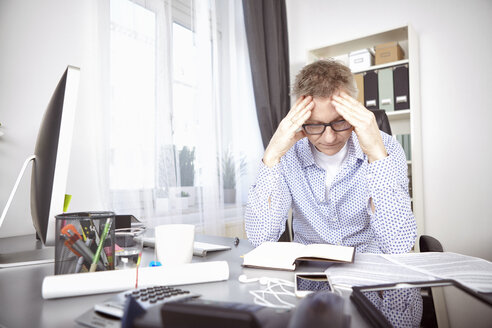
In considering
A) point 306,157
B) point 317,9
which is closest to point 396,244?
point 306,157

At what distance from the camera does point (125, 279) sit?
1.79ft

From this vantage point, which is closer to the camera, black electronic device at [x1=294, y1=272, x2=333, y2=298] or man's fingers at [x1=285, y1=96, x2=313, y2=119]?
black electronic device at [x1=294, y1=272, x2=333, y2=298]

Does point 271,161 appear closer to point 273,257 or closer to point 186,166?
point 273,257

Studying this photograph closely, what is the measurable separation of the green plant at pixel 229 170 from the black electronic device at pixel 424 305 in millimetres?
1716

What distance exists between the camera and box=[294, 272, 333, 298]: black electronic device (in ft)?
1.74

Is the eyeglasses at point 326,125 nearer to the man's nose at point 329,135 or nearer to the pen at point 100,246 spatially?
the man's nose at point 329,135

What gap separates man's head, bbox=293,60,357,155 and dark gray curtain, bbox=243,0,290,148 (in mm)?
1279

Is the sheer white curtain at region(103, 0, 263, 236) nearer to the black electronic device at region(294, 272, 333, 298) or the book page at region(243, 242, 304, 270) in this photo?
the book page at region(243, 242, 304, 270)

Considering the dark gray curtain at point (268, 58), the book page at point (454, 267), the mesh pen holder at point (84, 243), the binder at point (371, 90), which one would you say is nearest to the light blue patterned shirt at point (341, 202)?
the book page at point (454, 267)

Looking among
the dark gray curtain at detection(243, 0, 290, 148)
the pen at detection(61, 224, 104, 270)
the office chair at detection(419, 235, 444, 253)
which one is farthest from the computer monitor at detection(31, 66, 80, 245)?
the dark gray curtain at detection(243, 0, 290, 148)

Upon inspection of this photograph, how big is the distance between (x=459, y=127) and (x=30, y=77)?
279 cm

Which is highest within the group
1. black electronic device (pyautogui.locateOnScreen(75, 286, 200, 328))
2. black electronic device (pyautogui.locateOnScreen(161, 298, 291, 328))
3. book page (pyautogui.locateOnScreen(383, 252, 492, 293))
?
black electronic device (pyautogui.locateOnScreen(161, 298, 291, 328))

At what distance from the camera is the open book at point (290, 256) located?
69 centimetres

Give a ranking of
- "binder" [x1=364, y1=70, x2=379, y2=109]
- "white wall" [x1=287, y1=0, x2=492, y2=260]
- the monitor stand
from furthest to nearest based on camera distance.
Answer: "binder" [x1=364, y1=70, x2=379, y2=109], "white wall" [x1=287, y1=0, x2=492, y2=260], the monitor stand
